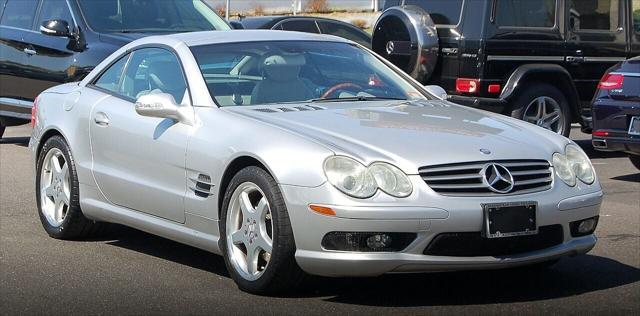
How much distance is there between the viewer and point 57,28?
40.0ft

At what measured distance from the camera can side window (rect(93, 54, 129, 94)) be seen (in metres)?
7.83

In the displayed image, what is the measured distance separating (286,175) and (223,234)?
0.66 m

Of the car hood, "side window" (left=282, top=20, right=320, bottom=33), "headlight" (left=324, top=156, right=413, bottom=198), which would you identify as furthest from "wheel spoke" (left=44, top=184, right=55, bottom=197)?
"side window" (left=282, top=20, right=320, bottom=33)

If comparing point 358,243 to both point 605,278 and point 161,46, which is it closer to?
point 605,278

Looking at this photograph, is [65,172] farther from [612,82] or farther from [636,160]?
[636,160]

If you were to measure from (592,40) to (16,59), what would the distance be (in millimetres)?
6473

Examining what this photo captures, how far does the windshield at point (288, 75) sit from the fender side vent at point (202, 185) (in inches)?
20.9

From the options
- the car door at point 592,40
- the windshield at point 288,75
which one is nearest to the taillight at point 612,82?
the car door at point 592,40

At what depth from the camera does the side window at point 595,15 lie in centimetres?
1342

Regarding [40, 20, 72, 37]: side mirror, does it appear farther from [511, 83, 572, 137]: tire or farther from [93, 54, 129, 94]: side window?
[511, 83, 572, 137]: tire

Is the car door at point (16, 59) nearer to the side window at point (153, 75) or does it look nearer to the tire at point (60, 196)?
the tire at point (60, 196)

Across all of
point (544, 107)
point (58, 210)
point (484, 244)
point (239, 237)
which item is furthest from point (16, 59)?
point (484, 244)

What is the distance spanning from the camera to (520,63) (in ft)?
42.5

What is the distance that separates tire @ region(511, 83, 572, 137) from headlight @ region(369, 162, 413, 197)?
7.26 meters
